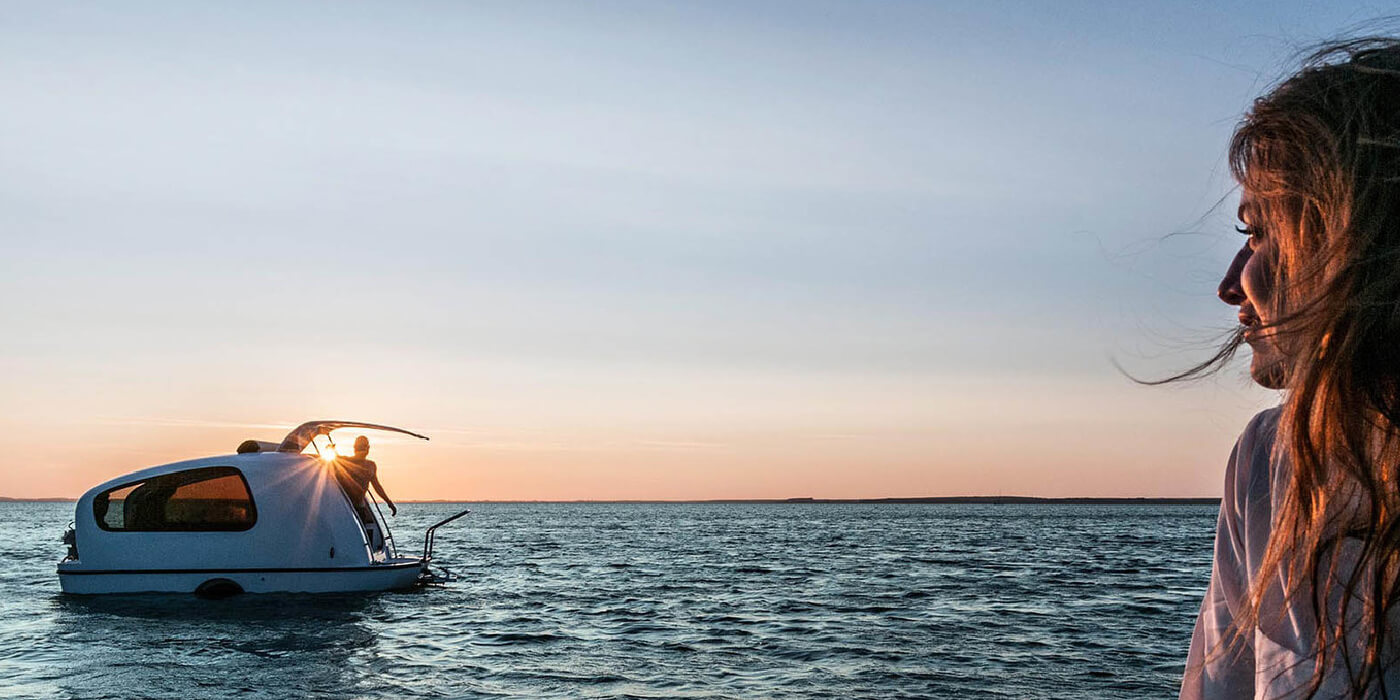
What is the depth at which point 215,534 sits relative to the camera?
62.0ft

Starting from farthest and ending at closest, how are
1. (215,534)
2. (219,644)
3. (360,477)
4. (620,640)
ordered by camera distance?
1. (360,477)
2. (215,534)
3. (620,640)
4. (219,644)

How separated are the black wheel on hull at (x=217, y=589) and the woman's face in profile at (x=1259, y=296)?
64.5ft

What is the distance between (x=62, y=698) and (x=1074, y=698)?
10508 millimetres

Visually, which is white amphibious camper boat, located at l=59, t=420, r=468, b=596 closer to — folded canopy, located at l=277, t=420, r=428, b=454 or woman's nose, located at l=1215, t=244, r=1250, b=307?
folded canopy, located at l=277, t=420, r=428, b=454

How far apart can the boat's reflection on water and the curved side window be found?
1192 mm

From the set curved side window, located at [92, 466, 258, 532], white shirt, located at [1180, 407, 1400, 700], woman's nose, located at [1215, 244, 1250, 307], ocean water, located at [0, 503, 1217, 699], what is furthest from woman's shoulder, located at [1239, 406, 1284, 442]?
curved side window, located at [92, 466, 258, 532]

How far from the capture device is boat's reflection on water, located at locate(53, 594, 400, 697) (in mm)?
12102

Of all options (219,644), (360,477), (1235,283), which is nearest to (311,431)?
(360,477)

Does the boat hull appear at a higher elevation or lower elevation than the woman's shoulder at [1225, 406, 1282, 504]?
lower

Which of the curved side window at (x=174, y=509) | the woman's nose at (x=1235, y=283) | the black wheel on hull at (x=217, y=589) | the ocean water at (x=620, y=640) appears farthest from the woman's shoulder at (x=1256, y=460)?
the black wheel on hull at (x=217, y=589)

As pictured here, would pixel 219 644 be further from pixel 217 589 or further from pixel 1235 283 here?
pixel 1235 283

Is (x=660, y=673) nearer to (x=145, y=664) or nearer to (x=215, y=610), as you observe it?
(x=145, y=664)

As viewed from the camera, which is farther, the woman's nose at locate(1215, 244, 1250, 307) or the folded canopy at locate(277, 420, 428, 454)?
the folded canopy at locate(277, 420, 428, 454)

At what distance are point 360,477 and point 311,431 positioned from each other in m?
1.35
